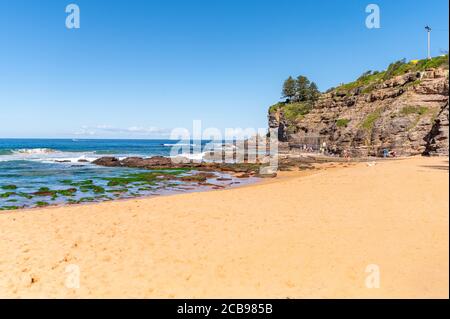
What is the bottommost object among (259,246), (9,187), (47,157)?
(9,187)

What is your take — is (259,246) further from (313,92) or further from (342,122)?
(313,92)

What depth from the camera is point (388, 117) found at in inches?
1642

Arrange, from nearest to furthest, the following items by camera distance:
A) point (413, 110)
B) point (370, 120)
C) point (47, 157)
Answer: point (413, 110) < point (370, 120) < point (47, 157)

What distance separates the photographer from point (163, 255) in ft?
27.5

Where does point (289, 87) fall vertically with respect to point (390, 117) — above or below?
above

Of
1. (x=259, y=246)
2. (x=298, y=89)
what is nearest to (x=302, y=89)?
(x=298, y=89)

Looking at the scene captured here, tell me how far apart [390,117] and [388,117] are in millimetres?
331

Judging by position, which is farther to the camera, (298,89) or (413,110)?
(298,89)

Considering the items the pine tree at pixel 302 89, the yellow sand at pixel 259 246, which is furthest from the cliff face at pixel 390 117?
the pine tree at pixel 302 89

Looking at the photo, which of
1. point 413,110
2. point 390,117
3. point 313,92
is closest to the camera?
point 413,110

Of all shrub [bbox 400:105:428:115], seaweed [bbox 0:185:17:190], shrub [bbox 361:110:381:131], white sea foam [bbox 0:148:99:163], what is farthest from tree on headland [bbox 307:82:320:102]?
seaweed [bbox 0:185:17:190]

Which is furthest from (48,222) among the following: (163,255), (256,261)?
(256,261)
